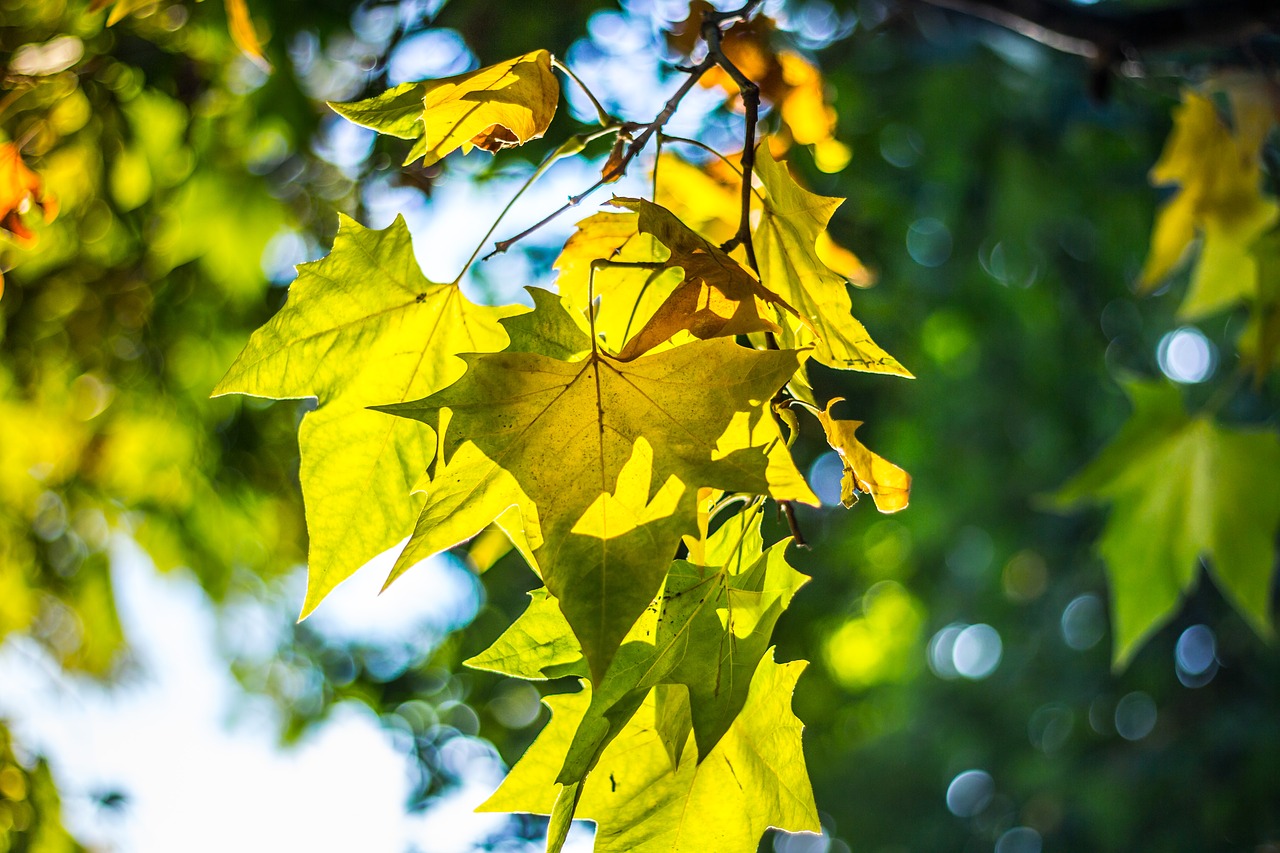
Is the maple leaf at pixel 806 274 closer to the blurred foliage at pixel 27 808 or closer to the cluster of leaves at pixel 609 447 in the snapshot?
the cluster of leaves at pixel 609 447

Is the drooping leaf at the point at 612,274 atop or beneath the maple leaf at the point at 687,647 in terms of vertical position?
atop

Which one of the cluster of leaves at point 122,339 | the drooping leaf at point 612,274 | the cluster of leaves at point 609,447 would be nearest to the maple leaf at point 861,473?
the cluster of leaves at point 609,447

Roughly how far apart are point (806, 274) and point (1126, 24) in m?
0.75

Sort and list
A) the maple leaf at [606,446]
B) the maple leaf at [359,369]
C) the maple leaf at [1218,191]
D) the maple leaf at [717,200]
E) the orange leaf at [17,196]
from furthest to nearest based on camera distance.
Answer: the maple leaf at [1218,191]
the maple leaf at [717,200]
the orange leaf at [17,196]
the maple leaf at [359,369]
the maple leaf at [606,446]

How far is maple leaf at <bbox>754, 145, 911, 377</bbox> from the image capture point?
41 centimetres

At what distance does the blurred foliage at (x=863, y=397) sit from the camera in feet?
3.58

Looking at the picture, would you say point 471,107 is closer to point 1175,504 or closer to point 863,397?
point 1175,504

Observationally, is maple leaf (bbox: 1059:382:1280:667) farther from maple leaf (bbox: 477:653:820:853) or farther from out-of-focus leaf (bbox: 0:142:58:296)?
out-of-focus leaf (bbox: 0:142:58:296)

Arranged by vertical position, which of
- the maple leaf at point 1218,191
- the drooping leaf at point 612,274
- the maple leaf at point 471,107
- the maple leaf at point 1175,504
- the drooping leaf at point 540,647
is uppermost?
the maple leaf at point 471,107

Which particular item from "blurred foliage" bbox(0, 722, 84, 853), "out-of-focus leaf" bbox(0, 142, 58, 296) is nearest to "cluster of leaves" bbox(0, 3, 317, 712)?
"out-of-focus leaf" bbox(0, 142, 58, 296)

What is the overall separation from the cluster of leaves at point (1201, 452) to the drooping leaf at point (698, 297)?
2.79ft

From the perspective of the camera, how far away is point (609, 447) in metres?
0.37

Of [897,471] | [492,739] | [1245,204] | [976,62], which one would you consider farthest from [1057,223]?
[897,471]

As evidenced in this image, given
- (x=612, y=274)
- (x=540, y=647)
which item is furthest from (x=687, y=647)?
(x=612, y=274)
